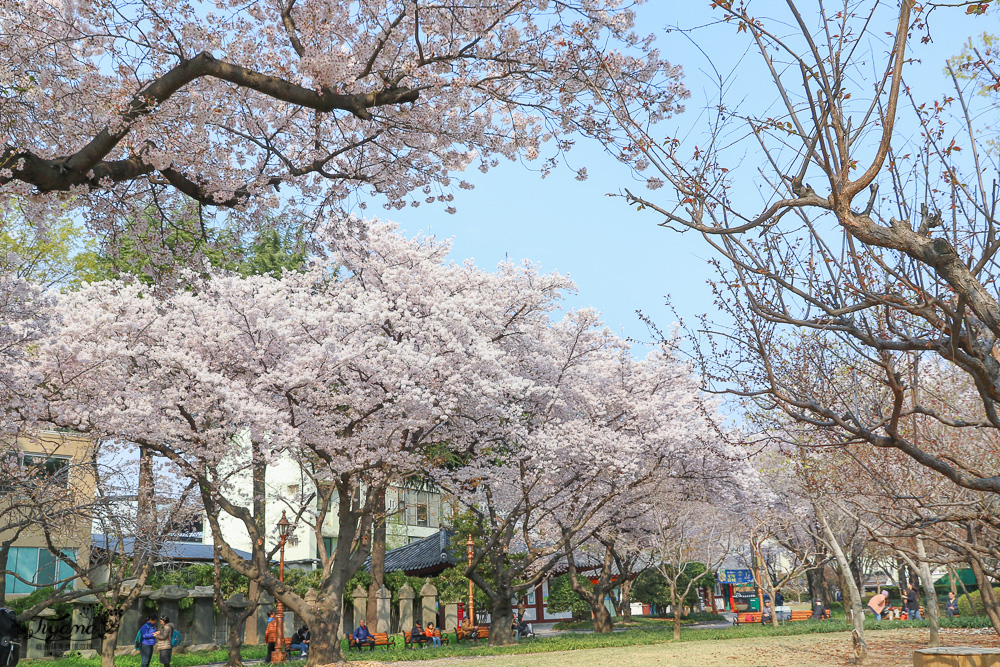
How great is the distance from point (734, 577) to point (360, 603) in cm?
3208

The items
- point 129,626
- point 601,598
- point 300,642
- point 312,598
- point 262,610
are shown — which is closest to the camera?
point 312,598

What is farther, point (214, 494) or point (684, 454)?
point (684, 454)

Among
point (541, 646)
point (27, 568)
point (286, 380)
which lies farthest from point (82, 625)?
point (286, 380)

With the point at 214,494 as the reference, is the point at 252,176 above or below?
above

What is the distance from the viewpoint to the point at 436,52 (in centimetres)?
694

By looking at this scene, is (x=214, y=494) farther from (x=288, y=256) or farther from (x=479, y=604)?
(x=479, y=604)

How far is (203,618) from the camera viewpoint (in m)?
27.8

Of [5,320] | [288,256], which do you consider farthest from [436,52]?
[288,256]

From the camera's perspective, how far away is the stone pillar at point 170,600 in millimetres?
25375

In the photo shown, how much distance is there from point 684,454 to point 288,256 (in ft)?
52.6

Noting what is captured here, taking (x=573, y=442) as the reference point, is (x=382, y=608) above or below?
below

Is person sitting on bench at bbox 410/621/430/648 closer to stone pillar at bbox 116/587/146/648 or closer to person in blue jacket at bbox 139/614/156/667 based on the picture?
stone pillar at bbox 116/587/146/648

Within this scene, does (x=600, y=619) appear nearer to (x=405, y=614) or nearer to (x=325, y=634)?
(x=405, y=614)

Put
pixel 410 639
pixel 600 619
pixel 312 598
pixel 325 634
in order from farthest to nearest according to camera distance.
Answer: pixel 600 619 → pixel 410 639 → pixel 312 598 → pixel 325 634
